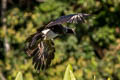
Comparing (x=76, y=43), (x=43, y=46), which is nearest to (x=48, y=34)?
(x=43, y=46)

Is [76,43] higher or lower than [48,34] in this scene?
lower

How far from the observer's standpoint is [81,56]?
5.40m

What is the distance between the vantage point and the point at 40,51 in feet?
8.31

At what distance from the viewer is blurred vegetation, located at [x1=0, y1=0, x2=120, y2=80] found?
17.3 ft

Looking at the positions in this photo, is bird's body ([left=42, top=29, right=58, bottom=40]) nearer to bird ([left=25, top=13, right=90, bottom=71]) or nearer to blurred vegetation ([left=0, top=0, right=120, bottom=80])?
bird ([left=25, top=13, right=90, bottom=71])

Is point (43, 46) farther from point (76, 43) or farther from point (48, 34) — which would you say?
point (76, 43)

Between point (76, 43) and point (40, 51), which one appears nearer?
point (40, 51)

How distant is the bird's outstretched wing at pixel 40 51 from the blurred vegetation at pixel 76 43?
258 cm

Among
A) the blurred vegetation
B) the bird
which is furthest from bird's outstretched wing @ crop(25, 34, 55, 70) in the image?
the blurred vegetation

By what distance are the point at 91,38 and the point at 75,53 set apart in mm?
439

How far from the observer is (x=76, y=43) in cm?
550

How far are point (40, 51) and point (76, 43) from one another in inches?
118

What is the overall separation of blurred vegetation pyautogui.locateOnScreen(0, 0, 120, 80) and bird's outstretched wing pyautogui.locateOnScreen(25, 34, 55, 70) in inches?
101

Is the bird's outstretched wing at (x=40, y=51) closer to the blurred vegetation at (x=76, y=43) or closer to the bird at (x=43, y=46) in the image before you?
the bird at (x=43, y=46)
